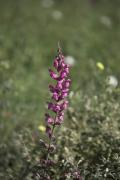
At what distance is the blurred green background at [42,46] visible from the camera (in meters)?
6.55

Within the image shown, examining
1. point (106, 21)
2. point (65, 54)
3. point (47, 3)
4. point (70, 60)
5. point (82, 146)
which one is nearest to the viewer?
point (82, 146)

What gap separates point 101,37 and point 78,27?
0.66 meters

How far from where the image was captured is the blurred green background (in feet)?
21.5

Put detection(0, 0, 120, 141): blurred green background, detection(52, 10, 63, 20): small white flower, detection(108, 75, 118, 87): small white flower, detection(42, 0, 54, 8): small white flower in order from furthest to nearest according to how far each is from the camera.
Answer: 1. detection(42, 0, 54, 8): small white flower
2. detection(52, 10, 63, 20): small white flower
3. detection(0, 0, 120, 141): blurred green background
4. detection(108, 75, 118, 87): small white flower

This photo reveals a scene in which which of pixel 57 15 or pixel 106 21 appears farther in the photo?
pixel 106 21

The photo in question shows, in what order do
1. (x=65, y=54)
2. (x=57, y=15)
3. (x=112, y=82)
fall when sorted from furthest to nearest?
1. (x=57, y=15)
2. (x=65, y=54)
3. (x=112, y=82)

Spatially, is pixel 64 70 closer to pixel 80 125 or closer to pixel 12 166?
pixel 80 125

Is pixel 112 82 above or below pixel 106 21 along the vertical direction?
below

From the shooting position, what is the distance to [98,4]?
492 inches

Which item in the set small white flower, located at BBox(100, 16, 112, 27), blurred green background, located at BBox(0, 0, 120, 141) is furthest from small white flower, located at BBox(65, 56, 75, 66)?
small white flower, located at BBox(100, 16, 112, 27)

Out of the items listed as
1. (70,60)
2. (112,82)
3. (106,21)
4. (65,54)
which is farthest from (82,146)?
(106,21)

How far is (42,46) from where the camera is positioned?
955cm

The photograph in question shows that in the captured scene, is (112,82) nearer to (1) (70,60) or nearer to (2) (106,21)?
(1) (70,60)

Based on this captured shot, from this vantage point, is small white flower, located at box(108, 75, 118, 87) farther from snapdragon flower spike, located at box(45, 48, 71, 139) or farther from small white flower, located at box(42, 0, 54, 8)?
small white flower, located at box(42, 0, 54, 8)
